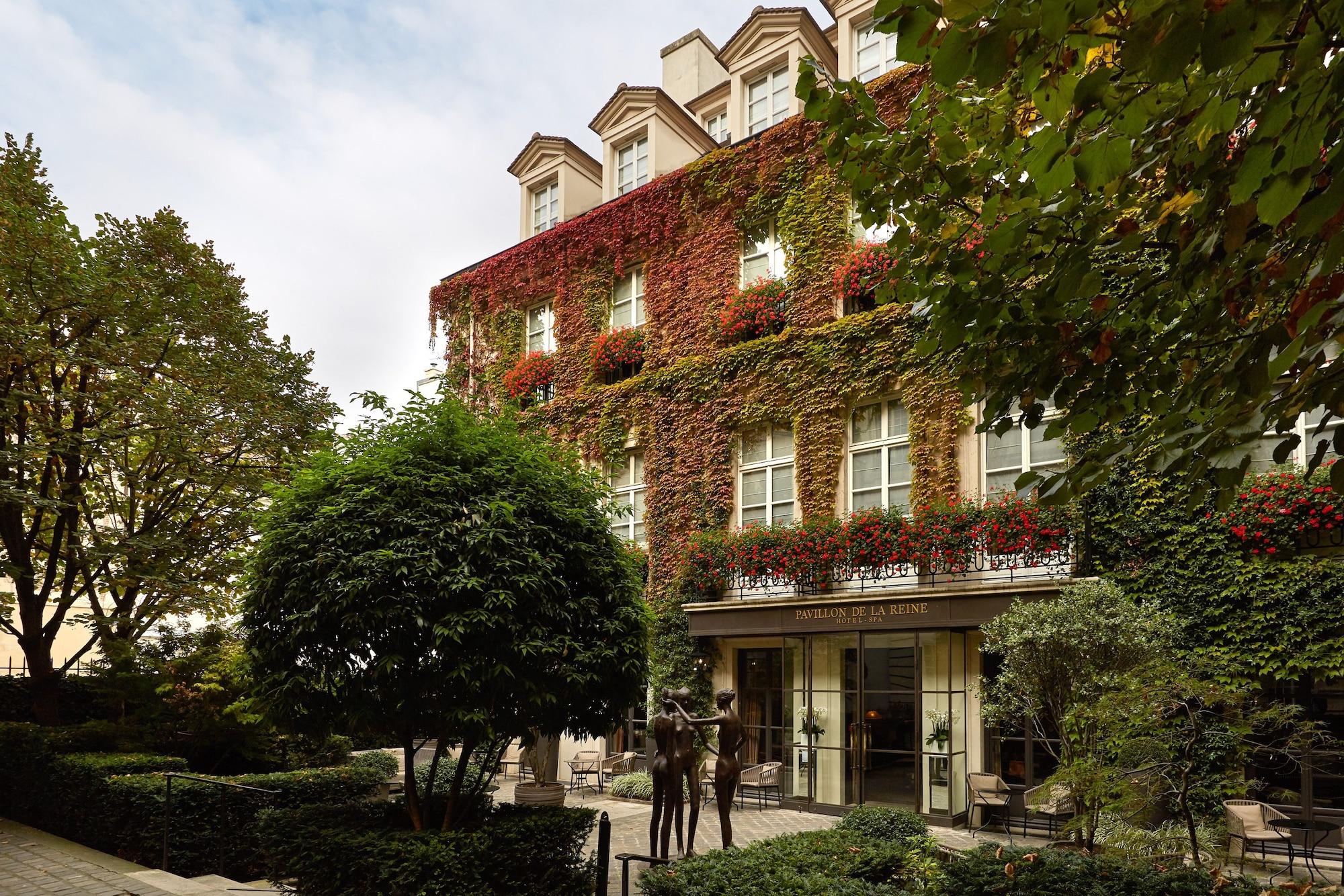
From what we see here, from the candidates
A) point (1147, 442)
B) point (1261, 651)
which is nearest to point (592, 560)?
point (1147, 442)

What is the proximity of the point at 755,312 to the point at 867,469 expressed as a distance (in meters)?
4.11

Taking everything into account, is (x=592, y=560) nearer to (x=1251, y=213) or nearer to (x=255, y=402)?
(x=1251, y=213)

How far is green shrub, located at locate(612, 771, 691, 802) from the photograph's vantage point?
17.5 m

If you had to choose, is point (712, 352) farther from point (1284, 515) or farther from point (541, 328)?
point (1284, 515)

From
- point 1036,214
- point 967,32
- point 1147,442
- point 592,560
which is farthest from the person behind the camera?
point 592,560

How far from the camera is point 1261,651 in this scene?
11.8 m

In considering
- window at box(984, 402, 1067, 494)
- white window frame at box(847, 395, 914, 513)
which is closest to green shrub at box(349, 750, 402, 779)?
white window frame at box(847, 395, 914, 513)

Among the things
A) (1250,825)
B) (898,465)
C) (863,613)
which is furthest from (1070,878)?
(898,465)

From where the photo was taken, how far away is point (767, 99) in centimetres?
2045

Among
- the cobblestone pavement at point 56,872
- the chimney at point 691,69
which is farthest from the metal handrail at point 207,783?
the chimney at point 691,69

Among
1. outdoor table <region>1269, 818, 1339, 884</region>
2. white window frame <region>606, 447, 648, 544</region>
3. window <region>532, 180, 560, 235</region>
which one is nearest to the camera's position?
outdoor table <region>1269, 818, 1339, 884</region>

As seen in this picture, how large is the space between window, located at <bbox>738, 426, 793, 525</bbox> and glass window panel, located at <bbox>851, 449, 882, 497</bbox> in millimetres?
1414

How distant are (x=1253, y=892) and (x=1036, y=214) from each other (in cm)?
546

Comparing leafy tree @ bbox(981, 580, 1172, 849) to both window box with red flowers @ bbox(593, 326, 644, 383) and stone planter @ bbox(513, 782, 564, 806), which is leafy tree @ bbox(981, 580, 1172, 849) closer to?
stone planter @ bbox(513, 782, 564, 806)
